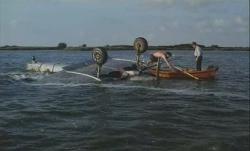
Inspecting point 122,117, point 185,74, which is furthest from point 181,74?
Result: point 122,117

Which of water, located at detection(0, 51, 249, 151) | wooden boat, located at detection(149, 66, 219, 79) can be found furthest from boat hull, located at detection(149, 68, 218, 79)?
water, located at detection(0, 51, 249, 151)

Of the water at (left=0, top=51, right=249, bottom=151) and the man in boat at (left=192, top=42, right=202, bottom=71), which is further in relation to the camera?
the man in boat at (left=192, top=42, right=202, bottom=71)

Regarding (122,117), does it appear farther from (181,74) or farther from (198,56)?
(198,56)

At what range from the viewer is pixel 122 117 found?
1367cm

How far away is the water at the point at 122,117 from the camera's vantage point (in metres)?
10.3

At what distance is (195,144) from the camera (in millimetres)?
10219

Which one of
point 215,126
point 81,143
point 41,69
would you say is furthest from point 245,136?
point 41,69

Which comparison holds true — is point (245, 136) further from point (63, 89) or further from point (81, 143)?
point (63, 89)

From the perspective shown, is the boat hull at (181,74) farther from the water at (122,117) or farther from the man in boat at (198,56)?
the water at (122,117)

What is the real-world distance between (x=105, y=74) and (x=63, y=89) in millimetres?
5326

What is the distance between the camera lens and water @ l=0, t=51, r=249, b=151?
406 inches

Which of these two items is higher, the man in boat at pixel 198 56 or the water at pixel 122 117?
the man in boat at pixel 198 56

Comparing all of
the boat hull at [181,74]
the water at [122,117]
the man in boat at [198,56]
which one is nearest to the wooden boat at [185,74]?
the boat hull at [181,74]

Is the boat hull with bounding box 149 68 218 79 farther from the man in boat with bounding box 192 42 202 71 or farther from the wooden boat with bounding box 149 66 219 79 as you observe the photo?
the man in boat with bounding box 192 42 202 71
